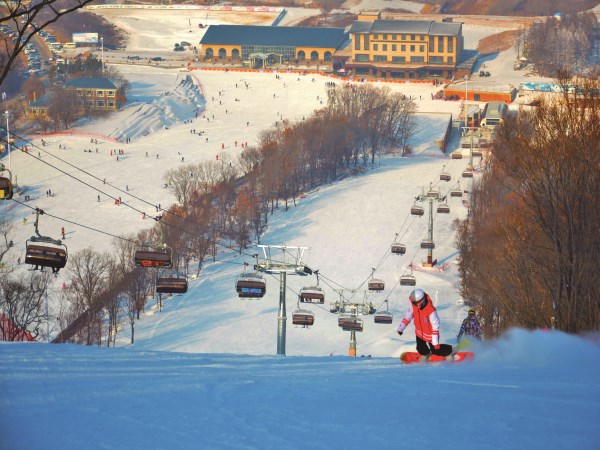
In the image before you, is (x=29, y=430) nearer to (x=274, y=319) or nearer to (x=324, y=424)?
(x=324, y=424)

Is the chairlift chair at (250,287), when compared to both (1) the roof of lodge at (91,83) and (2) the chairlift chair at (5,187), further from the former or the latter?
(1) the roof of lodge at (91,83)

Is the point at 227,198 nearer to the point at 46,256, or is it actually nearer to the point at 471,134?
the point at 471,134

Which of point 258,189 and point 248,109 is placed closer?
point 258,189

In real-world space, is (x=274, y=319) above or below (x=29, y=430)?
below

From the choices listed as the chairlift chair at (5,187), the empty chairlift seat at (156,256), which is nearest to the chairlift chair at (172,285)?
the empty chairlift seat at (156,256)

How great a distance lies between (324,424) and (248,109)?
68.8m

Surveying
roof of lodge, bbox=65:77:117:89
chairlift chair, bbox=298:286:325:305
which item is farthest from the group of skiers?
roof of lodge, bbox=65:77:117:89

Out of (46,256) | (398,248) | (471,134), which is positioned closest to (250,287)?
(46,256)

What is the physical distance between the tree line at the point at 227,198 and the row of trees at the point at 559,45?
50.2 ft

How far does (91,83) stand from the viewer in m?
78.0

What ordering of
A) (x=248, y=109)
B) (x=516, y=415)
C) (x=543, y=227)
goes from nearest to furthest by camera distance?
(x=516, y=415), (x=543, y=227), (x=248, y=109)

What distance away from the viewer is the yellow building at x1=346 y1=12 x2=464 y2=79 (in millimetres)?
88312

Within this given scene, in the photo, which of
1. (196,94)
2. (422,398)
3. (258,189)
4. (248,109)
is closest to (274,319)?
(258,189)

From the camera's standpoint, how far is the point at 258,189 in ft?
161
